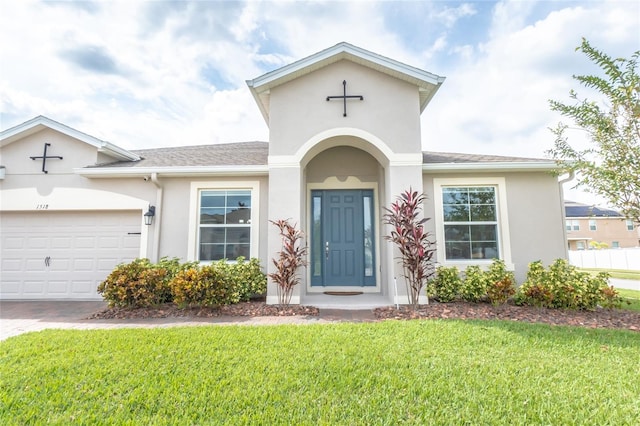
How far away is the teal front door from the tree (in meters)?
4.61

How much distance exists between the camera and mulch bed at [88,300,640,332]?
17.7ft

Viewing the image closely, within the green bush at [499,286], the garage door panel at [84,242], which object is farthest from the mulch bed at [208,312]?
the green bush at [499,286]

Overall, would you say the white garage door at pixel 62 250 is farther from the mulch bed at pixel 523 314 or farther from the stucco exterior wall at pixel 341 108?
the mulch bed at pixel 523 314

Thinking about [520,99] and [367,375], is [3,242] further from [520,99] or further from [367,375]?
[520,99]

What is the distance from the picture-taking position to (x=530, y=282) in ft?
21.0

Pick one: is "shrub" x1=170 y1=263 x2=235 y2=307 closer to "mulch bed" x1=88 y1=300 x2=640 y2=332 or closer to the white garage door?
"mulch bed" x1=88 y1=300 x2=640 y2=332

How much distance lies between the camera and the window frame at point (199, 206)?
744cm

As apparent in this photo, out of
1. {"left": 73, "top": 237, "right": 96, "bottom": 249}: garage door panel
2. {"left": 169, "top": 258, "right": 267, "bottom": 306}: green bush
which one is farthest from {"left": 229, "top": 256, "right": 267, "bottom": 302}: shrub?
{"left": 73, "top": 237, "right": 96, "bottom": 249}: garage door panel

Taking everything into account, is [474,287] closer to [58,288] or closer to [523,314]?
[523,314]

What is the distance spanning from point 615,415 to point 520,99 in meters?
8.75

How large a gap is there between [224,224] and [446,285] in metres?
5.60

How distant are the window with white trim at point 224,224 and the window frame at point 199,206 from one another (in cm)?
6

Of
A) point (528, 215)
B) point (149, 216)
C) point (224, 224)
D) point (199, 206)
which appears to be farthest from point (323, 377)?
point (528, 215)

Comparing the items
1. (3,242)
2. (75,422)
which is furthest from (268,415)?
(3,242)
